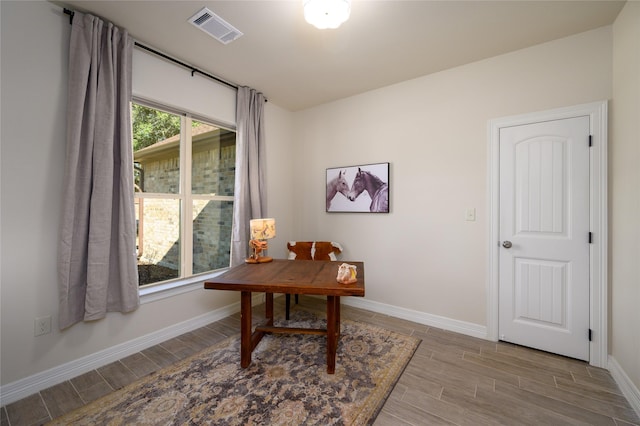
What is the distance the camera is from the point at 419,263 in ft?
9.52

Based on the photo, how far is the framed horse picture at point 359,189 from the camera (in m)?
3.10

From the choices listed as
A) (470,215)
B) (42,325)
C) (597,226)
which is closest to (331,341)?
(470,215)

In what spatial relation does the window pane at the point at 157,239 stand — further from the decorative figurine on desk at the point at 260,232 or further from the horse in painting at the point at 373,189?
the horse in painting at the point at 373,189

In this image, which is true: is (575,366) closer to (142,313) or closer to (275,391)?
(275,391)

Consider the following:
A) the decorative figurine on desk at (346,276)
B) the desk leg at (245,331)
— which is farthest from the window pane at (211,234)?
the decorative figurine on desk at (346,276)

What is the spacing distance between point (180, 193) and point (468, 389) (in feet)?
9.96

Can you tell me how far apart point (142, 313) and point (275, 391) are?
145 centimetres

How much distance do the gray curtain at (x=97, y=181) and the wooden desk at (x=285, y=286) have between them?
861 mm

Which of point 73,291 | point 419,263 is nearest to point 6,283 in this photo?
point 73,291

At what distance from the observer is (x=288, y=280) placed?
1.97 meters

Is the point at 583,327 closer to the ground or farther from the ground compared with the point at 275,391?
farther from the ground

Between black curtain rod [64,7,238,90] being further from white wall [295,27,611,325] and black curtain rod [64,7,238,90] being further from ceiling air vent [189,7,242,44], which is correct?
white wall [295,27,611,325]

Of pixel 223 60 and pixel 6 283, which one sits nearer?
pixel 6 283

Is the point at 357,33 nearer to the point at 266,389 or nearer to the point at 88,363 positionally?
the point at 266,389
